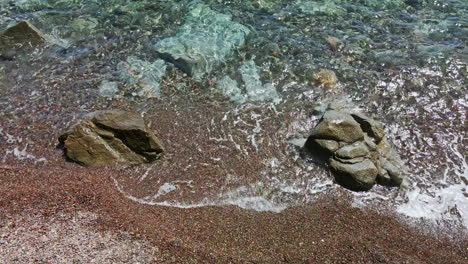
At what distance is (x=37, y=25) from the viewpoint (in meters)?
11.8

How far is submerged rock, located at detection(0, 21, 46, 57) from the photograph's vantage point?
10.5 meters

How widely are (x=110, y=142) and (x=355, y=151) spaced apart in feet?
15.4

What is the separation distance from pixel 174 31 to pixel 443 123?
24.6 ft

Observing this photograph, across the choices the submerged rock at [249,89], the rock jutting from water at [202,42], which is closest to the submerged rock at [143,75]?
the rock jutting from water at [202,42]

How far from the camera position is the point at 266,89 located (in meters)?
9.78

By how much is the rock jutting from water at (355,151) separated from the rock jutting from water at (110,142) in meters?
3.21

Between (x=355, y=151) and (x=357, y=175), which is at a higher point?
(x=355, y=151)

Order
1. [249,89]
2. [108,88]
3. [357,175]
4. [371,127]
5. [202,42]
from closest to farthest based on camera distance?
[357,175]
[371,127]
[108,88]
[249,89]
[202,42]

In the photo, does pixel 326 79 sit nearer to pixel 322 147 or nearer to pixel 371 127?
pixel 371 127

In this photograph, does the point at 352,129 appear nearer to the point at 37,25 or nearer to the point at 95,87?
the point at 95,87

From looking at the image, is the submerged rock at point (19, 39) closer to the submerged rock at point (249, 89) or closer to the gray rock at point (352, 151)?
the submerged rock at point (249, 89)

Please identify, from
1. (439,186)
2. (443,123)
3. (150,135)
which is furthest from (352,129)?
(150,135)

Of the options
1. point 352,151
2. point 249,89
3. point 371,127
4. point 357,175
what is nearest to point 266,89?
point 249,89

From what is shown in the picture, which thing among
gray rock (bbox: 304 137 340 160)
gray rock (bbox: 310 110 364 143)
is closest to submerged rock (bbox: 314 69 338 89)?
gray rock (bbox: 310 110 364 143)
